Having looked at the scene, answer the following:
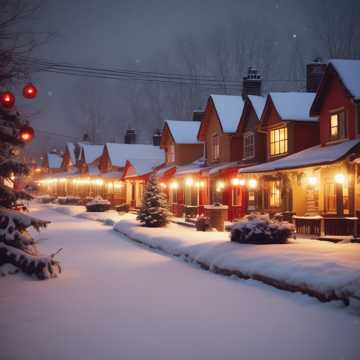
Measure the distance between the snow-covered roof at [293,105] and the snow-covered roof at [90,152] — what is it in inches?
1556

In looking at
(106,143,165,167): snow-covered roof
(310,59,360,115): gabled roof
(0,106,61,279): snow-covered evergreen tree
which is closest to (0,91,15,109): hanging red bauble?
(0,106,61,279): snow-covered evergreen tree

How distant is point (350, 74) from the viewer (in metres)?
19.0

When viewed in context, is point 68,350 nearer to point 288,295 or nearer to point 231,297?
point 231,297

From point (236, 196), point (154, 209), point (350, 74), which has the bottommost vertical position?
point (154, 209)

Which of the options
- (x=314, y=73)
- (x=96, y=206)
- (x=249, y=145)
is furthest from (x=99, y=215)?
(x=314, y=73)

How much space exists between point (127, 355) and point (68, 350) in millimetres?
806

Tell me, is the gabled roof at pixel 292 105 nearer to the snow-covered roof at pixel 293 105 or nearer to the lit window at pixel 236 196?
the snow-covered roof at pixel 293 105

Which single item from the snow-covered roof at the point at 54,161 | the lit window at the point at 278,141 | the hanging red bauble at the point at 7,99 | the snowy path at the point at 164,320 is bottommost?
the snowy path at the point at 164,320

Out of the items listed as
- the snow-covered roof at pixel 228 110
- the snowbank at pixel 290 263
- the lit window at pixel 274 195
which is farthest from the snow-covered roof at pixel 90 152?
the snowbank at pixel 290 263

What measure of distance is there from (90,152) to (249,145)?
123ft

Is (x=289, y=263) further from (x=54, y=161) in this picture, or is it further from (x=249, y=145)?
(x=54, y=161)

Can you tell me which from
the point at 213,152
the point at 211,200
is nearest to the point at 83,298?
the point at 211,200

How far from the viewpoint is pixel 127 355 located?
5664 millimetres

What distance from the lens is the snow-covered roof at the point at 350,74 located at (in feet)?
59.4
